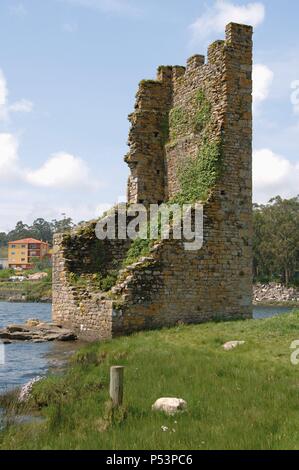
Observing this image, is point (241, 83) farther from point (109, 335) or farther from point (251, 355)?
point (251, 355)

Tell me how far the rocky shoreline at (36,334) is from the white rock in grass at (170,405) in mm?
11559

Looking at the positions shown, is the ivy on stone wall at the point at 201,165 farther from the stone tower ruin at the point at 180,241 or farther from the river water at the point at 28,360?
the river water at the point at 28,360

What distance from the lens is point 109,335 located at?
712 inches

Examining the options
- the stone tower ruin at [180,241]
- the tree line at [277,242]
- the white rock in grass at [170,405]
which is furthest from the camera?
the tree line at [277,242]

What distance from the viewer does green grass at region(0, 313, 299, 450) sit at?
7.37 metres

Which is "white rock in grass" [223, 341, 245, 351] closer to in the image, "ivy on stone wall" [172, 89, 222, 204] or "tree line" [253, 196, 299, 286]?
"ivy on stone wall" [172, 89, 222, 204]

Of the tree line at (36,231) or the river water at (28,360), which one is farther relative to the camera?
the tree line at (36,231)

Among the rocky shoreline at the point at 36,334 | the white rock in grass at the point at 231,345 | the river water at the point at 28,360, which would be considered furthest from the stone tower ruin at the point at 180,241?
the white rock in grass at the point at 231,345

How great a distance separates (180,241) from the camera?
63.5ft

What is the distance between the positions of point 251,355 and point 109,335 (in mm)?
6555

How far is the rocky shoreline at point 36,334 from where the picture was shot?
20016 mm

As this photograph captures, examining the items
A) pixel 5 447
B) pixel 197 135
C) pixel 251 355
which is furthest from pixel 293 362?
pixel 197 135

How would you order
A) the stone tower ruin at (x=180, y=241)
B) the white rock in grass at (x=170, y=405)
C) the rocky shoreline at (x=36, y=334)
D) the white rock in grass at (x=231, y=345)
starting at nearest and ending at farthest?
the white rock in grass at (x=170, y=405) → the white rock in grass at (x=231, y=345) → the stone tower ruin at (x=180, y=241) → the rocky shoreline at (x=36, y=334)

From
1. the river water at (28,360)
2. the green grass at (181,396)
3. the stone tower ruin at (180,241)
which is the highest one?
the stone tower ruin at (180,241)
